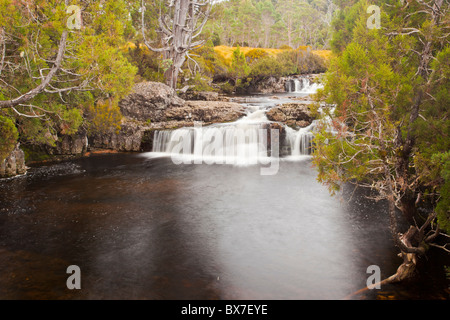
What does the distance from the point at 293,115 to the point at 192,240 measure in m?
15.6

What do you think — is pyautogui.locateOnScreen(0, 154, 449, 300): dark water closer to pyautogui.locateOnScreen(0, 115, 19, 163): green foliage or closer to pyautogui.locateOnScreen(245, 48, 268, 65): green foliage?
pyautogui.locateOnScreen(0, 115, 19, 163): green foliage

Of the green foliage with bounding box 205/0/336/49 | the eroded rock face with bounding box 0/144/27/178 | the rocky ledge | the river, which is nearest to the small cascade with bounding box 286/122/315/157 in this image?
the river

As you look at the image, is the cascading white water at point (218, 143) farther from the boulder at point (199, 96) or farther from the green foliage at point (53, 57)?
the boulder at point (199, 96)

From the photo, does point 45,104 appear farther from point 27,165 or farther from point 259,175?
point 259,175

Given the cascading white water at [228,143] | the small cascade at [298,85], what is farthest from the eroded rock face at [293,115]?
the small cascade at [298,85]

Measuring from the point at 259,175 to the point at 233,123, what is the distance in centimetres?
717

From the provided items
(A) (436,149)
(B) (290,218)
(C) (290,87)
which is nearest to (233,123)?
(B) (290,218)

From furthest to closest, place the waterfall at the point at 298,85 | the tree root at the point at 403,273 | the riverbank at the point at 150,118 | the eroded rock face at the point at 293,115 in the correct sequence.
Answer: the waterfall at the point at 298,85 → the eroded rock face at the point at 293,115 → the riverbank at the point at 150,118 → the tree root at the point at 403,273

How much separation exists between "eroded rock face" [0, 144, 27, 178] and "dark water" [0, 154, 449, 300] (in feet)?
3.52

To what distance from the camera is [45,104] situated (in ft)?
60.3

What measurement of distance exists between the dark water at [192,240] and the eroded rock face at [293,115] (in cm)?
676

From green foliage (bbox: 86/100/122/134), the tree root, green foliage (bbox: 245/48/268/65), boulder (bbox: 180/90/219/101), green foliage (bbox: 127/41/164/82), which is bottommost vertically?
the tree root

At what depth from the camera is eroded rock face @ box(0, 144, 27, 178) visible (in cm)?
1733

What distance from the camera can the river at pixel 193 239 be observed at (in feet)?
28.2
